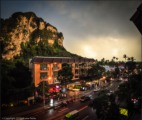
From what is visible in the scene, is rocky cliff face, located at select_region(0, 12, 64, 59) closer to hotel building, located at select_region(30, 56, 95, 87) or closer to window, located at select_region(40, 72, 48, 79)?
hotel building, located at select_region(30, 56, 95, 87)

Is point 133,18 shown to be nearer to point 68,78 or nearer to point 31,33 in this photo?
point 68,78

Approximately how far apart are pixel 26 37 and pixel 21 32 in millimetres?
4281

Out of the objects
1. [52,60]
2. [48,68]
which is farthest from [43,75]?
[52,60]

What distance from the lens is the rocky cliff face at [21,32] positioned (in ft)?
225

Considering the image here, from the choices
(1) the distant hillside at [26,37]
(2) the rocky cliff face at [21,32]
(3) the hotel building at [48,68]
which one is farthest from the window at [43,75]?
(2) the rocky cliff face at [21,32]

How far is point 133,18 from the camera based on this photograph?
9094 millimetres

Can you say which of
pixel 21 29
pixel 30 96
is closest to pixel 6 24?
pixel 21 29

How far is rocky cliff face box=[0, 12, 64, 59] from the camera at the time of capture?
2701 inches

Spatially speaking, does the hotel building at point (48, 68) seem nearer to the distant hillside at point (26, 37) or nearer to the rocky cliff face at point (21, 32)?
the distant hillside at point (26, 37)

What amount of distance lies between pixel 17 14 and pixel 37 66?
42.7 metres

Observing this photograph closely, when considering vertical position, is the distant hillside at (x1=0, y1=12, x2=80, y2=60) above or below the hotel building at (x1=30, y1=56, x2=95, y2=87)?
above

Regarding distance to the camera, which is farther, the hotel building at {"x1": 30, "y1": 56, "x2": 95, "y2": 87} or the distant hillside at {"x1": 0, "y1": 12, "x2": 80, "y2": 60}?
the distant hillside at {"x1": 0, "y1": 12, "x2": 80, "y2": 60}

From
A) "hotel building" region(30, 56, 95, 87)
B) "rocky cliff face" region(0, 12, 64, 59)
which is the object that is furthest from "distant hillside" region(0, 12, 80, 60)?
"hotel building" region(30, 56, 95, 87)

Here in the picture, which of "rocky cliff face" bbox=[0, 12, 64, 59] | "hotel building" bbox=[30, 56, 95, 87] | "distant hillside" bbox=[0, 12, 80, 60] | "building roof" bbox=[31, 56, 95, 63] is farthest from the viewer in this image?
"distant hillside" bbox=[0, 12, 80, 60]
